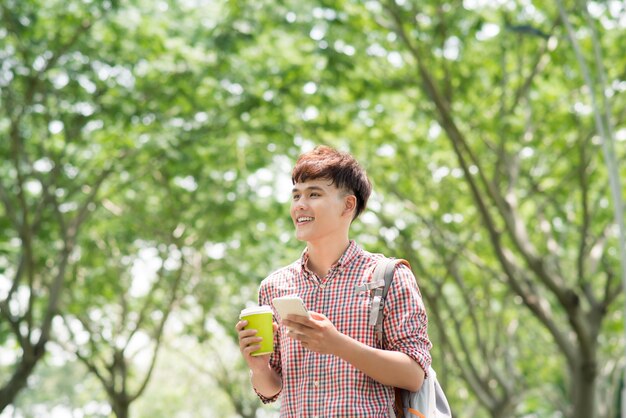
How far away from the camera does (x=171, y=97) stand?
11281 millimetres

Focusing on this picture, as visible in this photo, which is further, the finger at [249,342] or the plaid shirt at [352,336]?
the finger at [249,342]

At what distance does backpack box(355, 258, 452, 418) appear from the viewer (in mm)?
2746

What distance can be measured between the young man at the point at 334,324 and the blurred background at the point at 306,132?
579 centimetres

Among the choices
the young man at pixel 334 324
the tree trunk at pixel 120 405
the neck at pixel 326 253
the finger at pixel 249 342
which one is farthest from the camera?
the tree trunk at pixel 120 405

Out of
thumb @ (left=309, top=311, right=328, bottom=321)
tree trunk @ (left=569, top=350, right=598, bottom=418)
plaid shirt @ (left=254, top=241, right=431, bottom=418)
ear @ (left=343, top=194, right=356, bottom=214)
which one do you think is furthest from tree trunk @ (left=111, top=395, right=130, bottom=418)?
thumb @ (left=309, top=311, right=328, bottom=321)

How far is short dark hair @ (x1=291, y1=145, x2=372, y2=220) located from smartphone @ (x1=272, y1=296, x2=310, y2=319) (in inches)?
19.8

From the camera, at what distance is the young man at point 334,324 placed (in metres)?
2.64

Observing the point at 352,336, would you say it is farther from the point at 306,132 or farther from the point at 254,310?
the point at 306,132

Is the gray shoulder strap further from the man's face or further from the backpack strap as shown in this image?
the man's face

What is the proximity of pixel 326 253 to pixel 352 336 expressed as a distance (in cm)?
31

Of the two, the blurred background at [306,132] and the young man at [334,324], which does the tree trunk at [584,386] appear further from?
the young man at [334,324]

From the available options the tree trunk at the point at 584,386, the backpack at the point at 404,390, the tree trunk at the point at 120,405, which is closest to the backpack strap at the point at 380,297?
the backpack at the point at 404,390

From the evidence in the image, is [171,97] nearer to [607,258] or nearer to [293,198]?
Answer: [607,258]

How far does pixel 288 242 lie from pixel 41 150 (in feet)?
13.7
